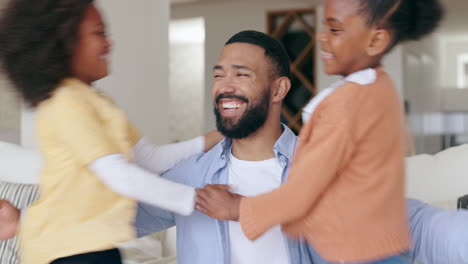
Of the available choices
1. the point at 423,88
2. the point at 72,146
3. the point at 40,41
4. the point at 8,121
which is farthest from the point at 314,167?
the point at 423,88

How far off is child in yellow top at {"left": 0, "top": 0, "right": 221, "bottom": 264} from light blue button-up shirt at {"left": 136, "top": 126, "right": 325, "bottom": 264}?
32 centimetres

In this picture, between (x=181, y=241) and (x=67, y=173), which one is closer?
(x=67, y=173)

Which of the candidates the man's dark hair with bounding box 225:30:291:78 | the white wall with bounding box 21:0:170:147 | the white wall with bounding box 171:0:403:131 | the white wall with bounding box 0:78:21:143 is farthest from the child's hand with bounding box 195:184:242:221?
the white wall with bounding box 171:0:403:131

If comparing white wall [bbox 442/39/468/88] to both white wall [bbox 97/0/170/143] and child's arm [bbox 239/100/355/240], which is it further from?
child's arm [bbox 239/100/355/240]

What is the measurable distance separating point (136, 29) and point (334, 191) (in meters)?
2.81

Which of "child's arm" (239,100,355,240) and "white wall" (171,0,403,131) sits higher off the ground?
"child's arm" (239,100,355,240)

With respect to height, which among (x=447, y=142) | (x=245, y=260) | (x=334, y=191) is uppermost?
(x=334, y=191)

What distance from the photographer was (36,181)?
268 cm

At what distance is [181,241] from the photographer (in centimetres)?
146

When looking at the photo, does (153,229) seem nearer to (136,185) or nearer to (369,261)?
(136,185)

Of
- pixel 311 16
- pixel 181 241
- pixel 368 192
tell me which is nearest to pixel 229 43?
pixel 181 241

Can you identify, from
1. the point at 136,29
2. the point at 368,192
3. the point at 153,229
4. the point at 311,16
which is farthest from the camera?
the point at 311,16

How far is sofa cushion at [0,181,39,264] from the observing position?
91.7 inches

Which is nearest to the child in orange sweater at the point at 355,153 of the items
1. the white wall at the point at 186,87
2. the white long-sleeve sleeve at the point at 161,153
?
the white long-sleeve sleeve at the point at 161,153
